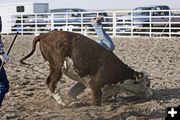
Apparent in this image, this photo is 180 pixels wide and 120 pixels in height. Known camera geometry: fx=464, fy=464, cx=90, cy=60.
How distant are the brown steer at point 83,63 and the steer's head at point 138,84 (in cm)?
2

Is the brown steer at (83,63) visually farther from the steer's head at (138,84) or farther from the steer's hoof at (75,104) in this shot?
the steer's hoof at (75,104)

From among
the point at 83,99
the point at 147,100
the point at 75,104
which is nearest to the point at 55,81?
the point at 75,104

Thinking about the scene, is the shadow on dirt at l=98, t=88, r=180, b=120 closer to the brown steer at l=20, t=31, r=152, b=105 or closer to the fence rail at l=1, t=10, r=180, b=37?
the brown steer at l=20, t=31, r=152, b=105

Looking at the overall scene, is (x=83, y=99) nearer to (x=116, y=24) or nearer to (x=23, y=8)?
(x=116, y=24)

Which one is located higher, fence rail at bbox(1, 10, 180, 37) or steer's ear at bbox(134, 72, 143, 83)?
steer's ear at bbox(134, 72, 143, 83)

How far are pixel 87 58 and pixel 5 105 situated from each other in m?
1.52

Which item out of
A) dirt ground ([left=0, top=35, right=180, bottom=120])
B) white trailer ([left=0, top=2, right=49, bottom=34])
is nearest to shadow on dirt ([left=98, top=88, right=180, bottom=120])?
dirt ground ([left=0, top=35, right=180, bottom=120])

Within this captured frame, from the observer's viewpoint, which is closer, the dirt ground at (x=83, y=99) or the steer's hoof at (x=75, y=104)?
the dirt ground at (x=83, y=99)

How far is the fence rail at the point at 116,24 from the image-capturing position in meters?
22.9

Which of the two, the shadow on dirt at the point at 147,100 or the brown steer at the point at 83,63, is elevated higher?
the brown steer at the point at 83,63

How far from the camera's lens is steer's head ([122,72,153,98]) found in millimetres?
7465

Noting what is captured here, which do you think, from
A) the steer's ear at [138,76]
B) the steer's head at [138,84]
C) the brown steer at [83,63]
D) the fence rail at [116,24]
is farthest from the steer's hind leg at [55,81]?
the fence rail at [116,24]

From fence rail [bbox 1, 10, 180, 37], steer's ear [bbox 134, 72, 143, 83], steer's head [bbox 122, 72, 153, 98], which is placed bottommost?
fence rail [bbox 1, 10, 180, 37]

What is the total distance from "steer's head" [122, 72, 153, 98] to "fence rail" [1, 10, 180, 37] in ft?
41.0
